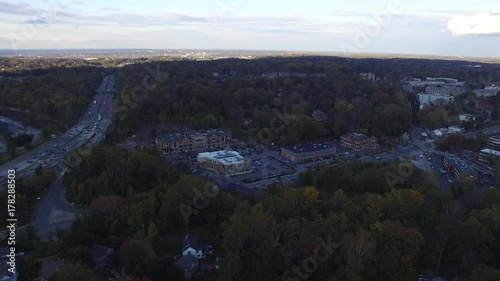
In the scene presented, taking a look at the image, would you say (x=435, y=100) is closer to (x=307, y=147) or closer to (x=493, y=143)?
(x=493, y=143)

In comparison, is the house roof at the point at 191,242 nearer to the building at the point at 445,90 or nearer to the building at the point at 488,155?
the building at the point at 488,155

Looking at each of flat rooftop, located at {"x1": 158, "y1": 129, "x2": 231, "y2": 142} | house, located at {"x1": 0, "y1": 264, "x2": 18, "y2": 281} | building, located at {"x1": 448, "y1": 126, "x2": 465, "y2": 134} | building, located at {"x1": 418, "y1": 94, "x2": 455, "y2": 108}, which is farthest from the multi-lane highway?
building, located at {"x1": 418, "y1": 94, "x2": 455, "y2": 108}

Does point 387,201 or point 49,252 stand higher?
point 387,201

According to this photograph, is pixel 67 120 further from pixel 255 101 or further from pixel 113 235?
pixel 113 235

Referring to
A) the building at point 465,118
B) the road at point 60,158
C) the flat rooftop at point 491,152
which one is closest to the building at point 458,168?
the flat rooftop at point 491,152

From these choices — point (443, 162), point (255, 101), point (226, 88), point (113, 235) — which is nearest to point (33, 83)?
point (226, 88)

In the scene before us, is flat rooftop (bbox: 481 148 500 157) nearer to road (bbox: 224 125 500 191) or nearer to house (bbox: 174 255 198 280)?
road (bbox: 224 125 500 191)
